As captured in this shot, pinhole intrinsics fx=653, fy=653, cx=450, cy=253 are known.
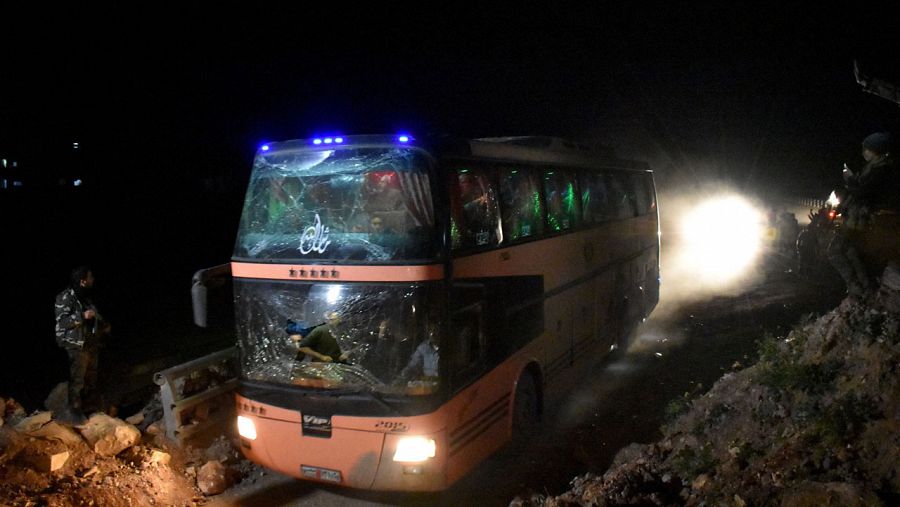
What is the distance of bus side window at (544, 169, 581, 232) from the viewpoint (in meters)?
8.51

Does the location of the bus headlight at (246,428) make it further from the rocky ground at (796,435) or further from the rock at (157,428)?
the rocky ground at (796,435)

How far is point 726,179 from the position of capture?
39.0m

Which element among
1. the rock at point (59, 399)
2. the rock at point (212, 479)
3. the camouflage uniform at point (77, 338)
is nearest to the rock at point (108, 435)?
the camouflage uniform at point (77, 338)

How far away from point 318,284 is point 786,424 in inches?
168

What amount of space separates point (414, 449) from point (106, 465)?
11.2 ft

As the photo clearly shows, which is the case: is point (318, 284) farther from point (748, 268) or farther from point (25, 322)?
point (748, 268)

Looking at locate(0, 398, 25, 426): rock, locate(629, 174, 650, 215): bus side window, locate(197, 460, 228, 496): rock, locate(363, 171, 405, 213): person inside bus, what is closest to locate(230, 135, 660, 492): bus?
locate(363, 171, 405, 213): person inside bus

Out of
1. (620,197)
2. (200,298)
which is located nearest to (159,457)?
(200,298)

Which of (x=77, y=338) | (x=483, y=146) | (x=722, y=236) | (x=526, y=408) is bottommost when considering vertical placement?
(x=526, y=408)

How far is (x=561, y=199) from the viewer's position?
8930 millimetres

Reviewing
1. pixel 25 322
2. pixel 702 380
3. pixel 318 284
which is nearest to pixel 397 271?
pixel 318 284

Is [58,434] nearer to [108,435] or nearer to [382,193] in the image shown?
[108,435]

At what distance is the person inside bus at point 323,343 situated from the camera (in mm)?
6023

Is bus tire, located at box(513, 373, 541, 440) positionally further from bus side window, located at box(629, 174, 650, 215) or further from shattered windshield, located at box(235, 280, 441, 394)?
bus side window, located at box(629, 174, 650, 215)
